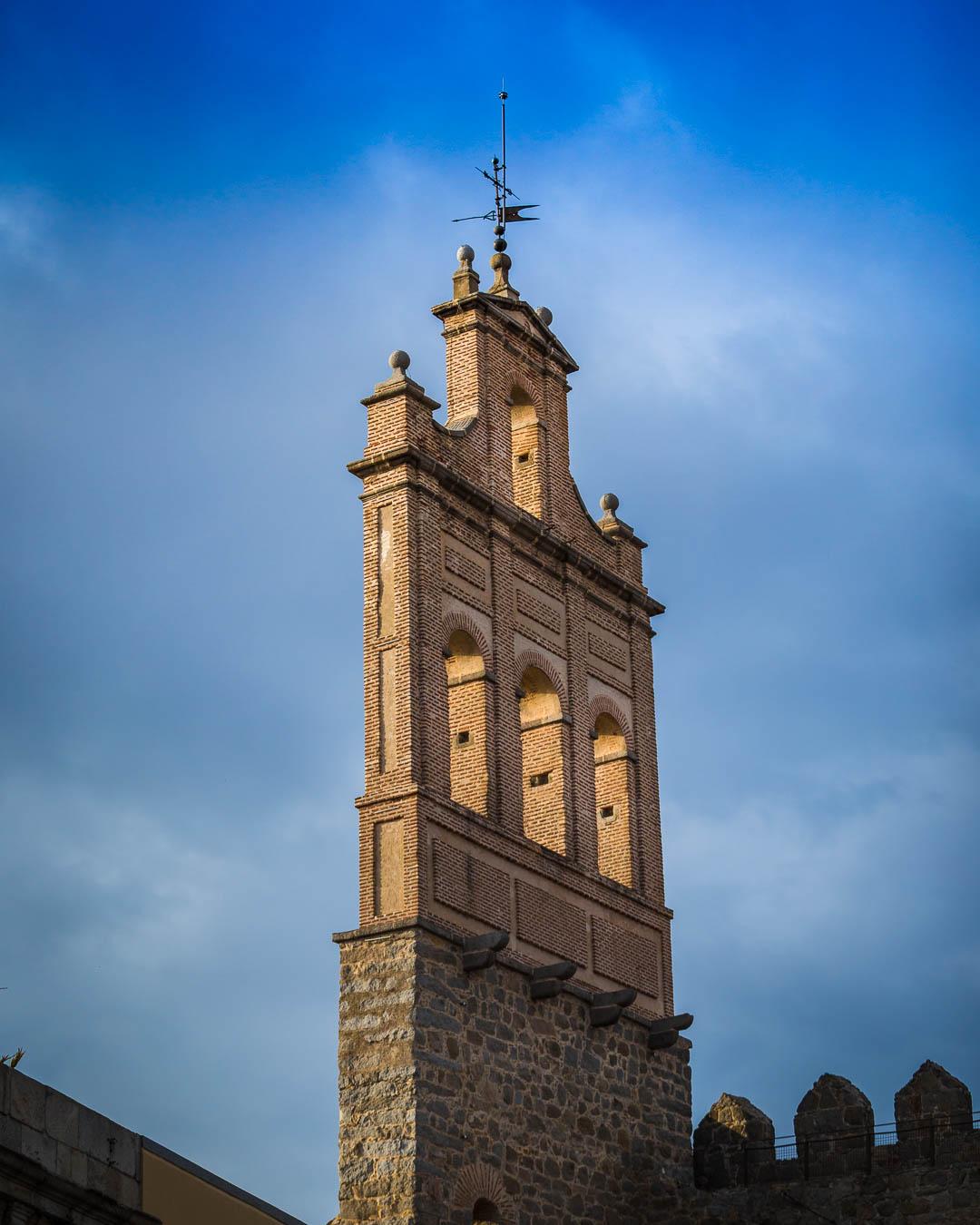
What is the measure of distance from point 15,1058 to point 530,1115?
7.53m

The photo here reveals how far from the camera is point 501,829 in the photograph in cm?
2528

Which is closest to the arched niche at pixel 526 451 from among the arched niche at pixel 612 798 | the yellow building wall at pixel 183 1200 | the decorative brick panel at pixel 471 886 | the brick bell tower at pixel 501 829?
the brick bell tower at pixel 501 829

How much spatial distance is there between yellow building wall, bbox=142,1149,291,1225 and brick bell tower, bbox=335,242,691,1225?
2.15 metres

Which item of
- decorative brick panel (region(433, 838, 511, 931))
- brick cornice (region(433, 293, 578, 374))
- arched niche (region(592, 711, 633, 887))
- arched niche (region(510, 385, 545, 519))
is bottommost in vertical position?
decorative brick panel (region(433, 838, 511, 931))

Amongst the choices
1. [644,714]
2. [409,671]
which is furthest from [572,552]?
[409,671]

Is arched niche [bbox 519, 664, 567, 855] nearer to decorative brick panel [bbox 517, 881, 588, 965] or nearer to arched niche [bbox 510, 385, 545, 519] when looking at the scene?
decorative brick panel [bbox 517, 881, 588, 965]

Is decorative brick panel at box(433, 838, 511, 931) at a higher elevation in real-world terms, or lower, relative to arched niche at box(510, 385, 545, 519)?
lower

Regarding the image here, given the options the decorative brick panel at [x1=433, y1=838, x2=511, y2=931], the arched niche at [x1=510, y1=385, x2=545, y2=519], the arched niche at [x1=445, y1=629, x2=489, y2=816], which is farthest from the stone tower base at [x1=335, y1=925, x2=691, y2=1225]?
the arched niche at [x1=510, y1=385, x2=545, y2=519]

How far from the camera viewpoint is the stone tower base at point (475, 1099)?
22781mm

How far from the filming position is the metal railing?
24.8m

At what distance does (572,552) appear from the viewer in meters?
28.3

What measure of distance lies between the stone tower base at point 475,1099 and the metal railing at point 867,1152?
977 mm

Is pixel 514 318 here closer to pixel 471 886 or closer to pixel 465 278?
pixel 465 278

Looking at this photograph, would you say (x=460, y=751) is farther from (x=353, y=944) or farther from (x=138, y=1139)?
(x=138, y=1139)
